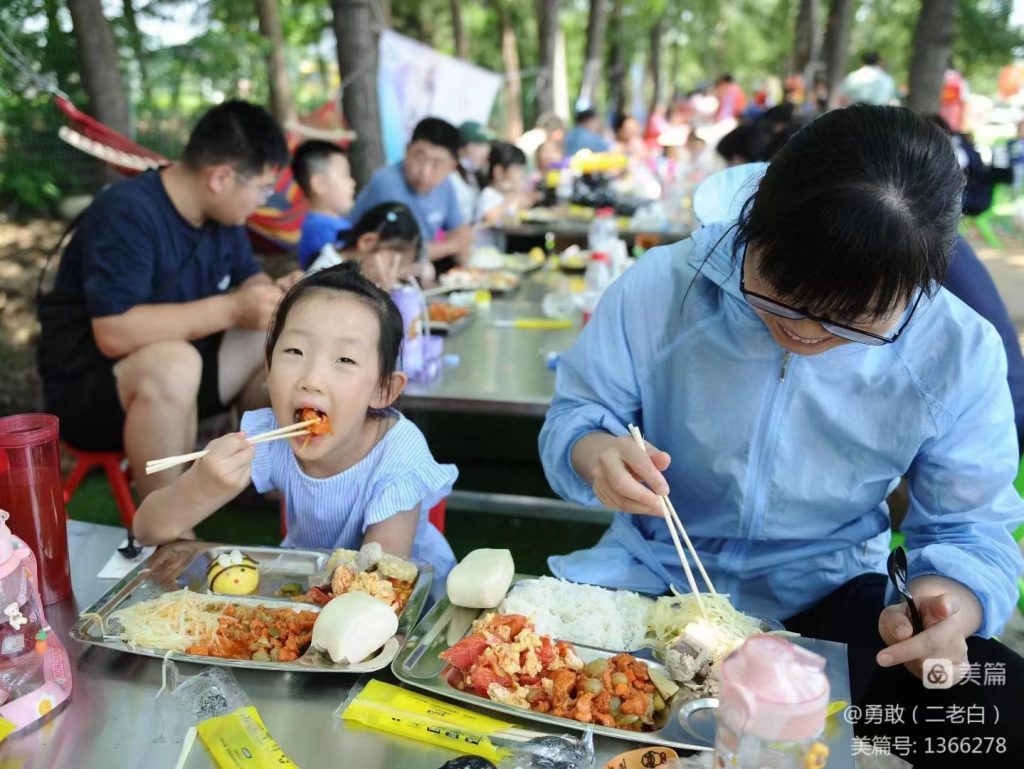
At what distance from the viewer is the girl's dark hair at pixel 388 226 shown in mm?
3802

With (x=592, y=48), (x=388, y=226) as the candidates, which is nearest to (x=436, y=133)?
(x=388, y=226)

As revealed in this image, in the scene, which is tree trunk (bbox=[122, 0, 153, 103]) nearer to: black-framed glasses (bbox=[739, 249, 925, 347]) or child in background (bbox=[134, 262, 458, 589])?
child in background (bbox=[134, 262, 458, 589])

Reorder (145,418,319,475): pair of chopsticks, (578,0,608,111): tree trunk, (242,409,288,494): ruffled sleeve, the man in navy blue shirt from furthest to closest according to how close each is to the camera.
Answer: (578,0,608,111): tree trunk
the man in navy blue shirt
(242,409,288,494): ruffled sleeve
(145,418,319,475): pair of chopsticks

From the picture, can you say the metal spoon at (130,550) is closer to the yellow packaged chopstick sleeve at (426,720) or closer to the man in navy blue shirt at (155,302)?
the yellow packaged chopstick sleeve at (426,720)

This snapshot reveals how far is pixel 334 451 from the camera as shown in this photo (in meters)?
2.03

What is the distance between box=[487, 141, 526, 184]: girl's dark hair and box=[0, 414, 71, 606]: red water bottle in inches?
258

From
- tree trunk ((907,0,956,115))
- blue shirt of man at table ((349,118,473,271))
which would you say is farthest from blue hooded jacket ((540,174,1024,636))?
tree trunk ((907,0,956,115))

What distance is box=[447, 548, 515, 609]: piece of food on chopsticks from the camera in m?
1.50

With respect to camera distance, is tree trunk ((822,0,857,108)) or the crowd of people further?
tree trunk ((822,0,857,108))

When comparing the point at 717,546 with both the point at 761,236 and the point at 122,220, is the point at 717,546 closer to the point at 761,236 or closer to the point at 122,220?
the point at 761,236

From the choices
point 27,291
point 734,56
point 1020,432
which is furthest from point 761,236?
point 734,56

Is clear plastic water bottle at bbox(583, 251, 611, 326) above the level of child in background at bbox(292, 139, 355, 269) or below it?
below

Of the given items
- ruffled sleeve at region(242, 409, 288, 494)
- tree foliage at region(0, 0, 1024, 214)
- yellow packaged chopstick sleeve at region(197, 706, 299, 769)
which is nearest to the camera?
yellow packaged chopstick sleeve at region(197, 706, 299, 769)

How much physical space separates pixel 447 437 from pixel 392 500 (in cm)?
301
